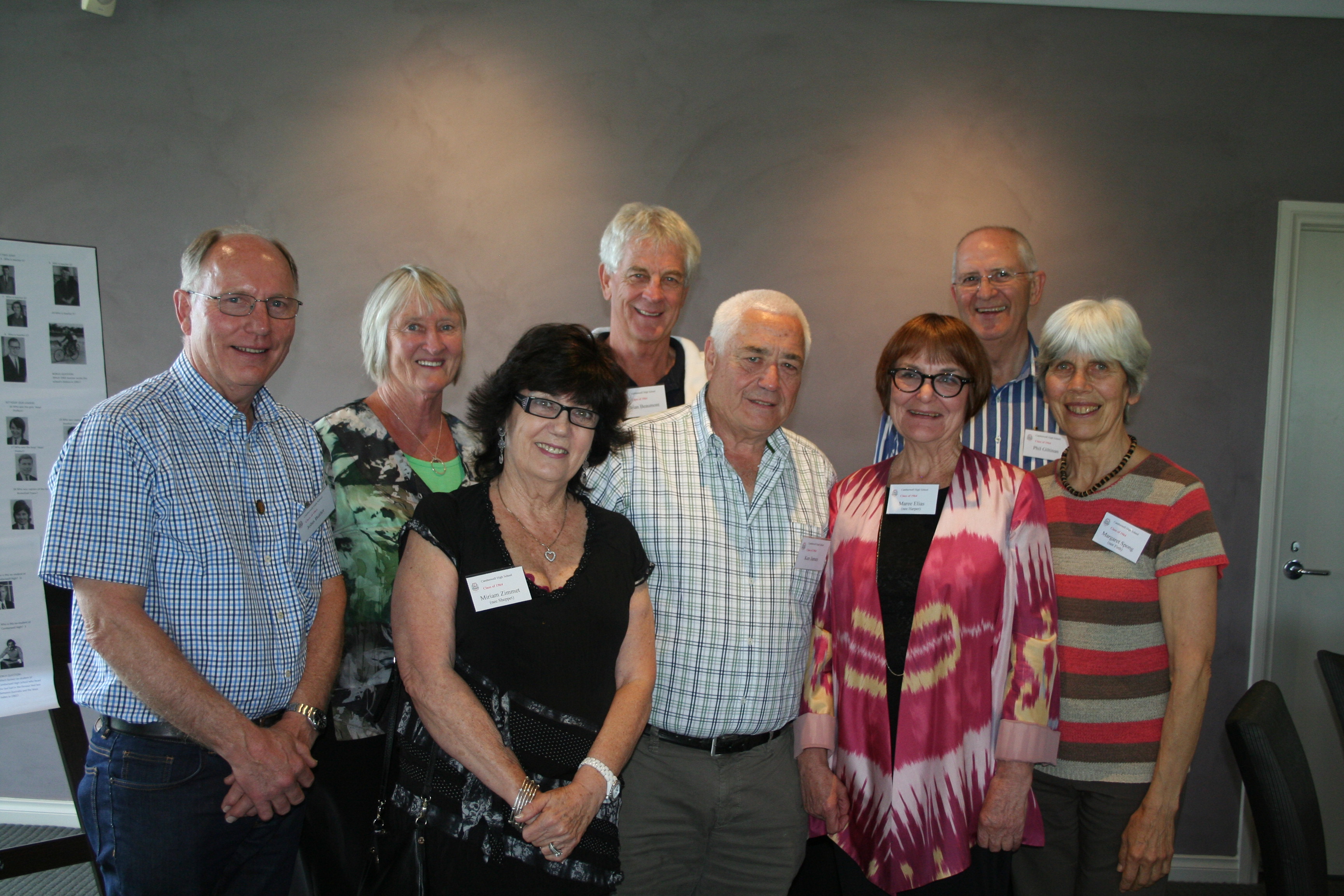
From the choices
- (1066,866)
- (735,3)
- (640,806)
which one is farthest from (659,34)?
(1066,866)

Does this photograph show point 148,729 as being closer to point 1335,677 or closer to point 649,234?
point 649,234

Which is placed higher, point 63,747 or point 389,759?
point 389,759

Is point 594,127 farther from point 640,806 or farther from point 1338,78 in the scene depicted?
point 1338,78

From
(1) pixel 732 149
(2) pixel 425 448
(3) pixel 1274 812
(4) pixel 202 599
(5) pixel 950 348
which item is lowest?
(3) pixel 1274 812

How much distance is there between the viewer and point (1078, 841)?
76.9 inches

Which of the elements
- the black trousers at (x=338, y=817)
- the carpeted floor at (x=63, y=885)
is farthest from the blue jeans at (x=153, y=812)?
the carpeted floor at (x=63, y=885)

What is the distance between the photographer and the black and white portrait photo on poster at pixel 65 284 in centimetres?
312

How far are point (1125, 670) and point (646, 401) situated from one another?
149cm

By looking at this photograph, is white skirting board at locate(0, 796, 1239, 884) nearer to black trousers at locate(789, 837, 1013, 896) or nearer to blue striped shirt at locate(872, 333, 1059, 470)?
black trousers at locate(789, 837, 1013, 896)

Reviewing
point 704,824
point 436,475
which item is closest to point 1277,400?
point 704,824

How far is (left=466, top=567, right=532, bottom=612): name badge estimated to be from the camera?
152 cm

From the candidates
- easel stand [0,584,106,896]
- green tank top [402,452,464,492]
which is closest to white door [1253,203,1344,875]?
green tank top [402,452,464,492]

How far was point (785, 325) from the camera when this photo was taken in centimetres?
203

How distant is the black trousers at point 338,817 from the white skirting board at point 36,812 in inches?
107
